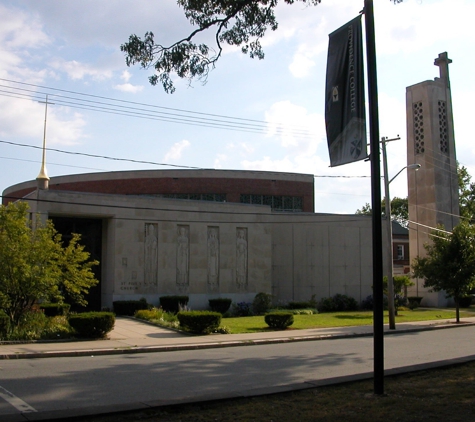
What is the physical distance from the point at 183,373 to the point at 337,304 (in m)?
28.2

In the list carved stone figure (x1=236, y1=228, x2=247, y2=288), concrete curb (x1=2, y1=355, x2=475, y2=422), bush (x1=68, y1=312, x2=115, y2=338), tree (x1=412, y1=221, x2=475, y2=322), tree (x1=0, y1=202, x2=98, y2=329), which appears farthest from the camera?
carved stone figure (x1=236, y1=228, x2=247, y2=288)

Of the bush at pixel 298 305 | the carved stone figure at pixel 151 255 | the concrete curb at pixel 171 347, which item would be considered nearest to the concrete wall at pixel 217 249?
the carved stone figure at pixel 151 255

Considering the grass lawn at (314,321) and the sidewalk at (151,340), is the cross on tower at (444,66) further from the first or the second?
the sidewalk at (151,340)

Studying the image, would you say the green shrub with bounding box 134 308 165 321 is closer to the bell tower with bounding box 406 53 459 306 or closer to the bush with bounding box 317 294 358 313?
the bush with bounding box 317 294 358 313

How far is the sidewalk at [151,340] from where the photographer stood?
55.4 feet

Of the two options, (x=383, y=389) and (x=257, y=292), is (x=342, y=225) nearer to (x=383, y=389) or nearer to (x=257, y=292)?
(x=257, y=292)

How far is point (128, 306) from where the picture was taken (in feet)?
97.1

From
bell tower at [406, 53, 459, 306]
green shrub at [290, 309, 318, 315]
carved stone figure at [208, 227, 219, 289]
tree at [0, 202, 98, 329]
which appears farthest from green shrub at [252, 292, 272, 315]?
bell tower at [406, 53, 459, 306]

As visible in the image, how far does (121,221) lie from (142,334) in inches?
431

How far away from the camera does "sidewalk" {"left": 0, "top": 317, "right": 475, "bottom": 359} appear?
1689cm

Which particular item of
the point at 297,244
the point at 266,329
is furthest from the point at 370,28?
the point at 297,244

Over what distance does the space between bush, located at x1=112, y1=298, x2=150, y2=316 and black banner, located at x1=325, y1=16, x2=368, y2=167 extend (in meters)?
21.5

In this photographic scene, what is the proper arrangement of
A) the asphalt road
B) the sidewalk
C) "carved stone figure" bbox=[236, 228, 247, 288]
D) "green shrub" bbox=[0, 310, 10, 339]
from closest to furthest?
the asphalt road < the sidewalk < "green shrub" bbox=[0, 310, 10, 339] < "carved stone figure" bbox=[236, 228, 247, 288]

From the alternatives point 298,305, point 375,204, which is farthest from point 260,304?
point 375,204
